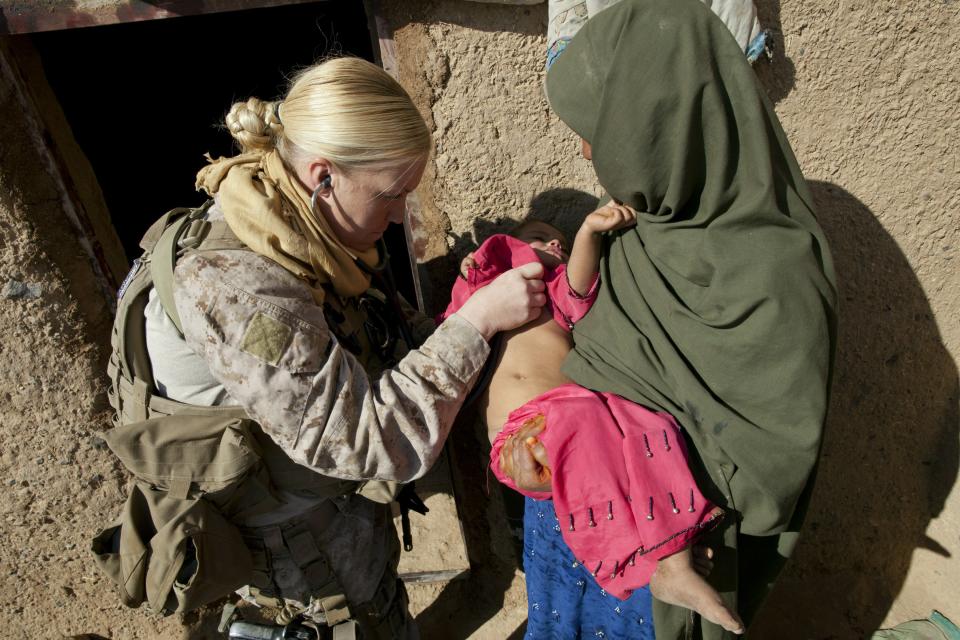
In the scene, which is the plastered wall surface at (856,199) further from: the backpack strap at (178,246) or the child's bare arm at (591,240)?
the backpack strap at (178,246)

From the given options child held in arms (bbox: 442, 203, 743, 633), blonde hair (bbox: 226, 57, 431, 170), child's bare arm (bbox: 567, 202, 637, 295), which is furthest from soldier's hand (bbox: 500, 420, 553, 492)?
blonde hair (bbox: 226, 57, 431, 170)

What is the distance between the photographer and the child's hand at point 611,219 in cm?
168

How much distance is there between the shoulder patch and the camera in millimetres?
1382

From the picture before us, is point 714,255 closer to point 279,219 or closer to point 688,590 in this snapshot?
point 688,590

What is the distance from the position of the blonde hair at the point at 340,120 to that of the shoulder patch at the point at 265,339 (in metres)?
0.39

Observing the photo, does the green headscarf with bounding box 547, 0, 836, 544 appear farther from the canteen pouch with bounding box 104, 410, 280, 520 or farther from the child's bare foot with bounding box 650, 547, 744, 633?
the canteen pouch with bounding box 104, 410, 280, 520

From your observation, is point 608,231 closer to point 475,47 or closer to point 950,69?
point 475,47

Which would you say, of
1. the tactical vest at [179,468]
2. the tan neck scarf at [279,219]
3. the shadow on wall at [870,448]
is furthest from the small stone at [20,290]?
the shadow on wall at [870,448]

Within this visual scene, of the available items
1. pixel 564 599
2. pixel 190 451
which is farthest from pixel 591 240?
pixel 190 451

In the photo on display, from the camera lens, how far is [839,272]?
2189 mm

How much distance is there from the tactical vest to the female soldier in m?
0.03

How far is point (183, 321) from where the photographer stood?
56.4 inches

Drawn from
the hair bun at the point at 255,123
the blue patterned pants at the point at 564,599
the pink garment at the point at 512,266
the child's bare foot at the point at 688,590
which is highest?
the hair bun at the point at 255,123

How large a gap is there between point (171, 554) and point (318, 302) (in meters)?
0.71
